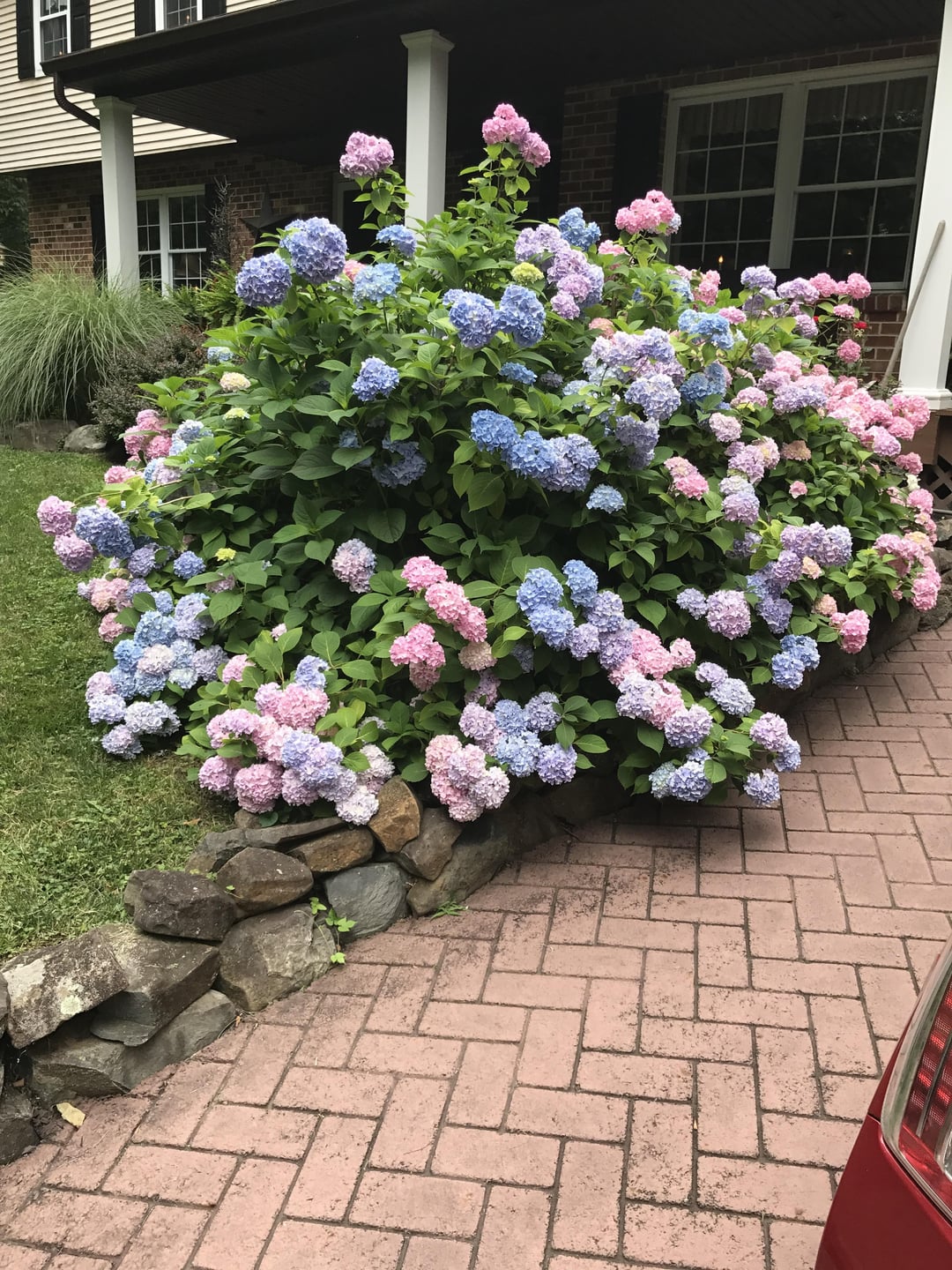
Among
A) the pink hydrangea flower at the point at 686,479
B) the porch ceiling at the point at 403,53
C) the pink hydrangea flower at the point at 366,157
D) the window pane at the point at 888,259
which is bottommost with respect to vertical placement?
the pink hydrangea flower at the point at 686,479

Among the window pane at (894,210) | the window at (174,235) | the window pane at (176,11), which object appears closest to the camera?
the window pane at (894,210)

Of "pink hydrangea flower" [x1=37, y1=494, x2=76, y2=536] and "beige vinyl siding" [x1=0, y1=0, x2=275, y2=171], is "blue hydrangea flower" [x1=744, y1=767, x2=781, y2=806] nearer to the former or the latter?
"pink hydrangea flower" [x1=37, y1=494, x2=76, y2=536]

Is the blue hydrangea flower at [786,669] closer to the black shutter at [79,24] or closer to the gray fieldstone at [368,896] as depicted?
the gray fieldstone at [368,896]

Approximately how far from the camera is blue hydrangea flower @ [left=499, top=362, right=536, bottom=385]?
10.3 feet

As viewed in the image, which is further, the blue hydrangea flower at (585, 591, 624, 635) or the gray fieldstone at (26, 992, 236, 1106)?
the blue hydrangea flower at (585, 591, 624, 635)

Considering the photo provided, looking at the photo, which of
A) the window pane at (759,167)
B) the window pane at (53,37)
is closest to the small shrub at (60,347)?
the window pane at (759,167)

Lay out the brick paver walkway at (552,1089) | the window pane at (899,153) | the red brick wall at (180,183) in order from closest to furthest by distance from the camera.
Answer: the brick paver walkway at (552,1089), the window pane at (899,153), the red brick wall at (180,183)

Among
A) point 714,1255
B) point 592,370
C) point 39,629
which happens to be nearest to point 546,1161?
point 714,1255

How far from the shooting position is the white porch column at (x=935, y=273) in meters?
6.14

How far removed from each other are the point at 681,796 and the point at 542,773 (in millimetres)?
469


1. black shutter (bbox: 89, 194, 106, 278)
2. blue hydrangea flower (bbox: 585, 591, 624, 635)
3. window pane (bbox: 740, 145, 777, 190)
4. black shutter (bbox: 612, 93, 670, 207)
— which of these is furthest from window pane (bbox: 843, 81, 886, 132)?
black shutter (bbox: 89, 194, 106, 278)

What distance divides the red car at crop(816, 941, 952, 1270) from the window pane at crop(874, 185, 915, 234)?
823cm

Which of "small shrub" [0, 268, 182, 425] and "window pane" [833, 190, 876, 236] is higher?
"window pane" [833, 190, 876, 236]

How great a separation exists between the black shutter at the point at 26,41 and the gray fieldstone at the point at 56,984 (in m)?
16.1
